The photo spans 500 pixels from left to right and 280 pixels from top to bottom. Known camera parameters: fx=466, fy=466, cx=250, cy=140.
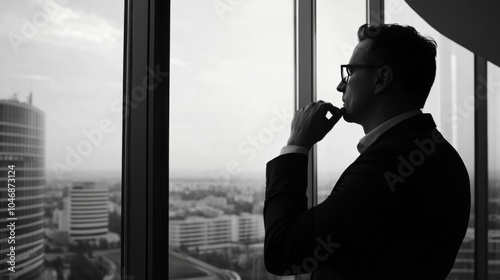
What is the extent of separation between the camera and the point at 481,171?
348 centimetres

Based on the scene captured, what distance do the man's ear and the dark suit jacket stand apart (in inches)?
6.9

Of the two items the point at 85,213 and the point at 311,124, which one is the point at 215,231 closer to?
the point at 85,213

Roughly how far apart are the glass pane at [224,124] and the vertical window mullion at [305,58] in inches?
1.6

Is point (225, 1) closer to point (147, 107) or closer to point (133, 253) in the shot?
point (147, 107)

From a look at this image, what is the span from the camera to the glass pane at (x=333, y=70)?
8.80ft

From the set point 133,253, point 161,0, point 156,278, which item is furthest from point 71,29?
point 156,278

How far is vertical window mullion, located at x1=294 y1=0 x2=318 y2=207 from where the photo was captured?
2572 mm

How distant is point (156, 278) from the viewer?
5.67 feet

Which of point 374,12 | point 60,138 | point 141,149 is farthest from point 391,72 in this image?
point 374,12

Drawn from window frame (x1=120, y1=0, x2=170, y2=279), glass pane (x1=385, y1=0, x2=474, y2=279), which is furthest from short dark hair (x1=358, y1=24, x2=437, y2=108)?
glass pane (x1=385, y1=0, x2=474, y2=279)

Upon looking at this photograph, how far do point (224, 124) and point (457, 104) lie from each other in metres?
2.15

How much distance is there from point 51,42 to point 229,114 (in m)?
0.89

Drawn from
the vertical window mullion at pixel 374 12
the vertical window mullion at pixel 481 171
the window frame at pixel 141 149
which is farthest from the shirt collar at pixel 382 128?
the vertical window mullion at pixel 481 171

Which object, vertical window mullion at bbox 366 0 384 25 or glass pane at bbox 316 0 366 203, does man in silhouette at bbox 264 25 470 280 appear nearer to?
glass pane at bbox 316 0 366 203
